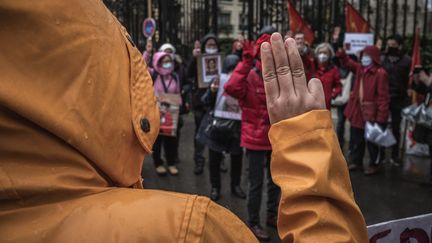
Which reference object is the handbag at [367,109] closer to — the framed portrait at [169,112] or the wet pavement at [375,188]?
the wet pavement at [375,188]

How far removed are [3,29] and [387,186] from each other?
597 cm

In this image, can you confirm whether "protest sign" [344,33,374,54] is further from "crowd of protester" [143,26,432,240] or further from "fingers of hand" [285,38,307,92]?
"fingers of hand" [285,38,307,92]

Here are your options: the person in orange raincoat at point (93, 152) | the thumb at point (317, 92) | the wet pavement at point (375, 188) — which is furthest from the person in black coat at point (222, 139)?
the person in orange raincoat at point (93, 152)

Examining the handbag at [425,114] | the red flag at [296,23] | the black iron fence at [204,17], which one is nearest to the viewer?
the handbag at [425,114]

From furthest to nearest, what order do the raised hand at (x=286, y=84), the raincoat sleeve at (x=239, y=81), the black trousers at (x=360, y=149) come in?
the black trousers at (x=360, y=149), the raincoat sleeve at (x=239, y=81), the raised hand at (x=286, y=84)

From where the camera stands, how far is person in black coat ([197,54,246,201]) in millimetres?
5145

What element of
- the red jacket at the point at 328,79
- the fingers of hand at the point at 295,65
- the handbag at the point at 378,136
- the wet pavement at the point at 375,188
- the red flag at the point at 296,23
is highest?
the red flag at the point at 296,23

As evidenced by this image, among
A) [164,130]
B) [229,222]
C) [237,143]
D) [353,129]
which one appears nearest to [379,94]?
[353,129]

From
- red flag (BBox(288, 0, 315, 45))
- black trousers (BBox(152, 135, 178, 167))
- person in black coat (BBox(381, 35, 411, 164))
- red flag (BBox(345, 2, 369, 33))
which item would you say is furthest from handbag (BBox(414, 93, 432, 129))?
black trousers (BBox(152, 135, 178, 167))

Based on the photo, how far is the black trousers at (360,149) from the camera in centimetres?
670

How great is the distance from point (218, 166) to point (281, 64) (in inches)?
167

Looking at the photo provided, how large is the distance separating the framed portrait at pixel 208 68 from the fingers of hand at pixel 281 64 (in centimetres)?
487

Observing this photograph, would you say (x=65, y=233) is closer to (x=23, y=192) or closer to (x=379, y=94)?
(x=23, y=192)

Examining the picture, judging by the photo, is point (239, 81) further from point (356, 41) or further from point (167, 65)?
point (356, 41)
